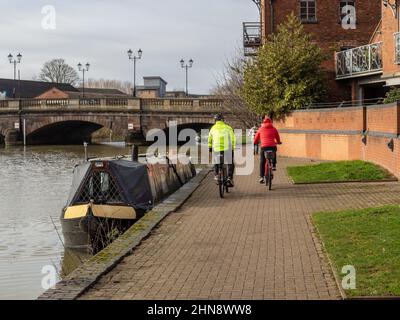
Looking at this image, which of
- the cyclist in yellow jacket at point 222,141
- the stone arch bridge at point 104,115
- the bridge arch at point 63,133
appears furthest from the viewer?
the bridge arch at point 63,133

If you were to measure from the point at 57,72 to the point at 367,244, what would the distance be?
435 feet

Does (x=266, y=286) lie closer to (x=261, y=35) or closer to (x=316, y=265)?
(x=316, y=265)

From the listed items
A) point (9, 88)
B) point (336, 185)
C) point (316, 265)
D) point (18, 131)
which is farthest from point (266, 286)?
point (9, 88)

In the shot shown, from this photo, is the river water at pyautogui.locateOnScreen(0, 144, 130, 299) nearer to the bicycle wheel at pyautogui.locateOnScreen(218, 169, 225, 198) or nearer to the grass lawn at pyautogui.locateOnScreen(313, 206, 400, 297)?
the bicycle wheel at pyautogui.locateOnScreen(218, 169, 225, 198)

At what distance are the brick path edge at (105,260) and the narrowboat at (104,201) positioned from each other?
0.88 meters

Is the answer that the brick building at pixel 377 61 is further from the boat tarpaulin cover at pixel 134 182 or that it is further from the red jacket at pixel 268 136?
the boat tarpaulin cover at pixel 134 182

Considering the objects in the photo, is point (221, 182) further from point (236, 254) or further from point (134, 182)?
point (236, 254)

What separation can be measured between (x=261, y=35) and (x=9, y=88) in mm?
104361

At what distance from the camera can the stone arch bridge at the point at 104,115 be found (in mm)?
57094

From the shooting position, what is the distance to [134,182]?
14453mm

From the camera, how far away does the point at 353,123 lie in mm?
21812

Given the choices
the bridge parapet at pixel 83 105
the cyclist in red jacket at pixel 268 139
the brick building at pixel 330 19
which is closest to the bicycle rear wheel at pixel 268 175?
the cyclist in red jacket at pixel 268 139
